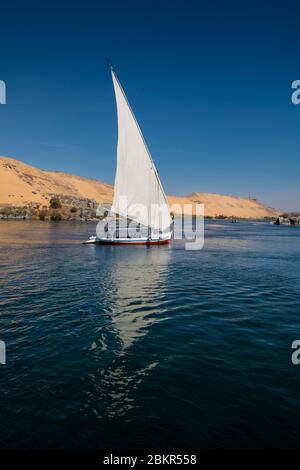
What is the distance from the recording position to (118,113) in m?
38.2

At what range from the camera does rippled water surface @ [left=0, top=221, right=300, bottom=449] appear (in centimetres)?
695

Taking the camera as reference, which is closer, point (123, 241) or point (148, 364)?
point (148, 364)

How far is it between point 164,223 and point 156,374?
36828 mm

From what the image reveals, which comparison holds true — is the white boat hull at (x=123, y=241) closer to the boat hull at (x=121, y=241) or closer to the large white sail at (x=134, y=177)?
the boat hull at (x=121, y=241)

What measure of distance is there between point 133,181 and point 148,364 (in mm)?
32427

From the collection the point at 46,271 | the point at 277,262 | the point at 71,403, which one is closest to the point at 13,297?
the point at 46,271

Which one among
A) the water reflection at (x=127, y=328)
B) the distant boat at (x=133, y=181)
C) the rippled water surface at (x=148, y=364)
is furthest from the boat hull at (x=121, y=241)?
the rippled water surface at (x=148, y=364)

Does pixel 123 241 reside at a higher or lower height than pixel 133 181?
lower

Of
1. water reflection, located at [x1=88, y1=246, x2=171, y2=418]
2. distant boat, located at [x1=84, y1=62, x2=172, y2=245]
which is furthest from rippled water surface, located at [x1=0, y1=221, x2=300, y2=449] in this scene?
distant boat, located at [x1=84, y1=62, x2=172, y2=245]

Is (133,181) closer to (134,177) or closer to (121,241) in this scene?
(134,177)

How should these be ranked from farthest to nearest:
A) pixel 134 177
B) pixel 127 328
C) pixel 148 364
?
pixel 134 177
pixel 127 328
pixel 148 364

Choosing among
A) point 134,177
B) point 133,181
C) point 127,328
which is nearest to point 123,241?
point 133,181

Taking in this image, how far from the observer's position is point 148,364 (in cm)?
1006

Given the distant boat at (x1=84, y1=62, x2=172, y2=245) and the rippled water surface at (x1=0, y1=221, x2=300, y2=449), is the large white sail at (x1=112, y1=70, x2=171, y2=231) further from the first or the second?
the rippled water surface at (x1=0, y1=221, x2=300, y2=449)
